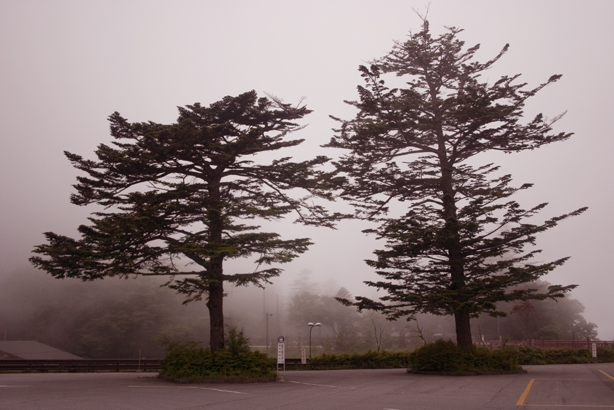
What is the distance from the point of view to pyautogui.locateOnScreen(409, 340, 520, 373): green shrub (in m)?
21.5

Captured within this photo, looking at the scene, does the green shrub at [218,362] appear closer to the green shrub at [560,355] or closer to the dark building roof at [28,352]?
the green shrub at [560,355]

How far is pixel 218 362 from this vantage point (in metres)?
19.0

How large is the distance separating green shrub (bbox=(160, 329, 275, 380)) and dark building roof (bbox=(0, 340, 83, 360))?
33081 mm

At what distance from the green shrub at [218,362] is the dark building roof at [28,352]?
1302 inches

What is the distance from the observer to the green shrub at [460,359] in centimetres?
2153

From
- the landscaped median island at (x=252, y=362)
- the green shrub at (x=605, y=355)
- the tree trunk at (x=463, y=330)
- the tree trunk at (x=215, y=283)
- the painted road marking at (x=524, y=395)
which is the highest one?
the tree trunk at (x=215, y=283)

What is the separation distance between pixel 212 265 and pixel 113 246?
13.6ft

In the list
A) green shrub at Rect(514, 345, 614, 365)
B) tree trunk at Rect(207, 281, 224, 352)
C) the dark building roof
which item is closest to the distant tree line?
tree trunk at Rect(207, 281, 224, 352)

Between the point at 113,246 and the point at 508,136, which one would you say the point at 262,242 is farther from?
the point at 508,136

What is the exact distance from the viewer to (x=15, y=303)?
6881 cm

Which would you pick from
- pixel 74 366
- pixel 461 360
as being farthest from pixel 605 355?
pixel 74 366

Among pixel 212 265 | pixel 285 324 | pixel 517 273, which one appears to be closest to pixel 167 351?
pixel 212 265

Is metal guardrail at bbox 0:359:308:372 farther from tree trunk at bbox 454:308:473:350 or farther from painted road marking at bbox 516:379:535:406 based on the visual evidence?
painted road marking at bbox 516:379:535:406

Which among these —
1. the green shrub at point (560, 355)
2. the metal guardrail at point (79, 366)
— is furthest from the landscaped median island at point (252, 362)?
the metal guardrail at point (79, 366)
